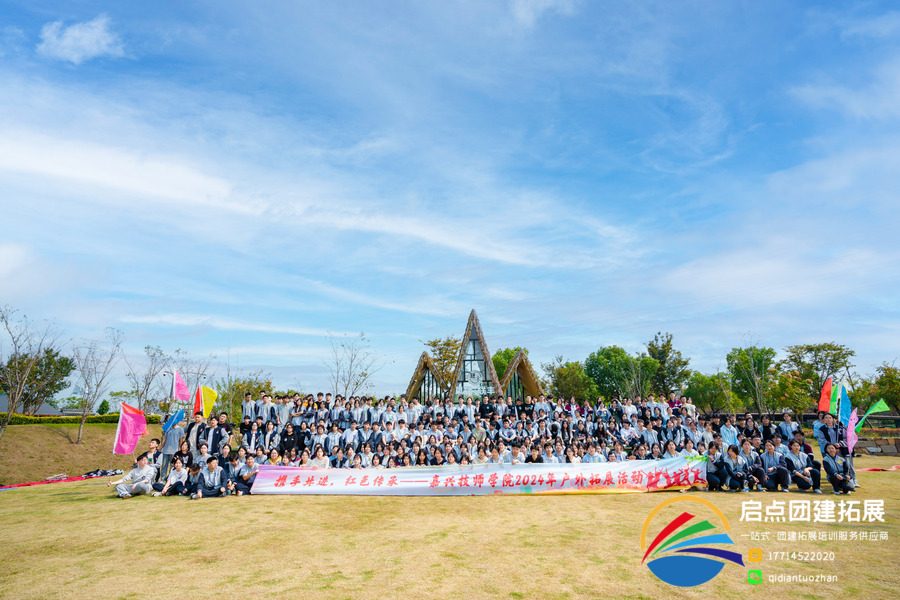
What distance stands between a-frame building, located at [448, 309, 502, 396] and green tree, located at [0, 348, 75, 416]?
89.0 feet

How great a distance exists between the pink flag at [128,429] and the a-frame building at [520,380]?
15.5m

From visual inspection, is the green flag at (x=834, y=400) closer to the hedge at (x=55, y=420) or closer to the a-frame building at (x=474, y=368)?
the a-frame building at (x=474, y=368)

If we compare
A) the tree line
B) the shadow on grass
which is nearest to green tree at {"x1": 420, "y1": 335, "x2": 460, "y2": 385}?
the tree line

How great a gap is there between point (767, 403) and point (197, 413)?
41.4 m

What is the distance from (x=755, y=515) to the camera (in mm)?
8766

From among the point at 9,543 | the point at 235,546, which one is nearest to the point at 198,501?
the point at 9,543

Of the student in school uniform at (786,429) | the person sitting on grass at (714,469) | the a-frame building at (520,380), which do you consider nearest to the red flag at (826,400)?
the student in school uniform at (786,429)

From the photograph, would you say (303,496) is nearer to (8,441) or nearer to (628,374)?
(8,441)

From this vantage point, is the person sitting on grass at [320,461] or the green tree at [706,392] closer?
the person sitting on grass at [320,461]

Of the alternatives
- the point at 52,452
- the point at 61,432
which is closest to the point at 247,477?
the point at 52,452

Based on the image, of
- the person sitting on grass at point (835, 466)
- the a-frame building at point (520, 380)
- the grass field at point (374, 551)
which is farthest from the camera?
the a-frame building at point (520, 380)

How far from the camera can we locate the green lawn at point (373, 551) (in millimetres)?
5359

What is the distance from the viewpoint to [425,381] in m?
25.4

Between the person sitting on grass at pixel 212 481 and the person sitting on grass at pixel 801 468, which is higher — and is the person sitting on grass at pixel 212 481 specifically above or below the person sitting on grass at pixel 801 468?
below
